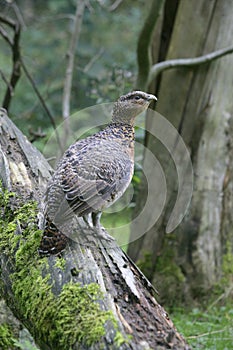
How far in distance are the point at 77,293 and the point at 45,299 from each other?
23 cm

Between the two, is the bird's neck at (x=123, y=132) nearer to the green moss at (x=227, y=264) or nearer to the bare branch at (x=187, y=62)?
the bare branch at (x=187, y=62)

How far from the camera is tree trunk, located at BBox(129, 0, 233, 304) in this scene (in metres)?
6.66

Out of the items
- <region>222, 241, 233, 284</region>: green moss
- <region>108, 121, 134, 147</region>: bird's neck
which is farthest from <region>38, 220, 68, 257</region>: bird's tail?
<region>222, 241, 233, 284</region>: green moss

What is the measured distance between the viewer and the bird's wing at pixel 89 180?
3940 mm

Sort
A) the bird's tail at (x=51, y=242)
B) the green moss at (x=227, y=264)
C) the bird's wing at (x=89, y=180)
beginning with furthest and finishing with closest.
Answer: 1. the green moss at (x=227, y=264)
2. the bird's wing at (x=89, y=180)
3. the bird's tail at (x=51, y=242)

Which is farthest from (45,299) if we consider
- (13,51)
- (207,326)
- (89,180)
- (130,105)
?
(13,51)

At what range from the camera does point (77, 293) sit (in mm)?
3408

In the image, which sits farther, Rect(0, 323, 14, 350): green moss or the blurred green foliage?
the blurred green foliage

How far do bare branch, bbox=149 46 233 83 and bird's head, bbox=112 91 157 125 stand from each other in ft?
6.03

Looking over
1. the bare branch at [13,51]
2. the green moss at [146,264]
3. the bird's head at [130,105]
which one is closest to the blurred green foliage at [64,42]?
the bare branch at [13,51]

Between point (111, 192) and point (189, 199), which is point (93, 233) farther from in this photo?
point (189, 199)

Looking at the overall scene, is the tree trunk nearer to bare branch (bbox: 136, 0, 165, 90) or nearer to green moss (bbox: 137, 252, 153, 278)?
green moss (bbox: 137, 252, 153, 278)

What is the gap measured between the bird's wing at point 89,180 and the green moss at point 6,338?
0.93 m

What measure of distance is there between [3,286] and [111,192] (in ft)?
3.38
